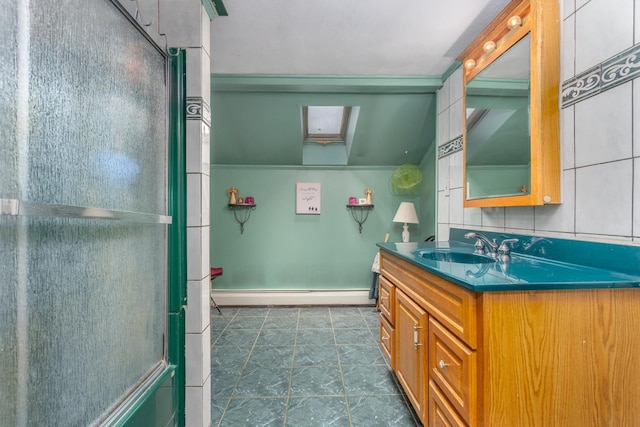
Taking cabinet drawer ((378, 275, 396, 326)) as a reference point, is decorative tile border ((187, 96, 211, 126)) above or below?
above

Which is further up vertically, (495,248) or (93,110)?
(93,110)

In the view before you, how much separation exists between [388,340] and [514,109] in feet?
4.66

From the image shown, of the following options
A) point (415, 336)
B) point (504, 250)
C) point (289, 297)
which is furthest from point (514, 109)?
point (289, 297)

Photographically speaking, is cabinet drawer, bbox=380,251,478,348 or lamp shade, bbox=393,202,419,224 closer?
cabinet drawer, bbox=380,251,478,348

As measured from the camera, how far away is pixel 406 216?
115 inches

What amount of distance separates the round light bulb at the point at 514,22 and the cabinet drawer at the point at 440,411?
1639 mm

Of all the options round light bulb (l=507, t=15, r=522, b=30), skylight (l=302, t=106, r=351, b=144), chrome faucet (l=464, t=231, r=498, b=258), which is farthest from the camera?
skylight (l=302, t=106, r=351, b=144)

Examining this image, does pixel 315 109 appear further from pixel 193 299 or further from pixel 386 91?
pixel 193 299

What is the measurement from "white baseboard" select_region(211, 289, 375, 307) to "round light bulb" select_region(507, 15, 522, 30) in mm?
2569

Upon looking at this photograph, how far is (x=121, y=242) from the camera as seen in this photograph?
0.94 m

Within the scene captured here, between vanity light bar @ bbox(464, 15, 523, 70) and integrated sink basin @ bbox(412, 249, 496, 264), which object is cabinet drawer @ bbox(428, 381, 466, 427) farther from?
vanity light bar @ bbox(464, 15, 523, 70)

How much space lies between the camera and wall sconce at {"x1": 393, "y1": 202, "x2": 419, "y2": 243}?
291cm

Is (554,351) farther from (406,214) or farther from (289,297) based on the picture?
(289,297)

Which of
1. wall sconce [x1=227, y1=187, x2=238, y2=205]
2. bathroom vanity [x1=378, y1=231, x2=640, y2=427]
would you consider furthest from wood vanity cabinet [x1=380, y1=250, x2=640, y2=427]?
wall sconce [x1=227, y1=187, x2=238, y2=205]
